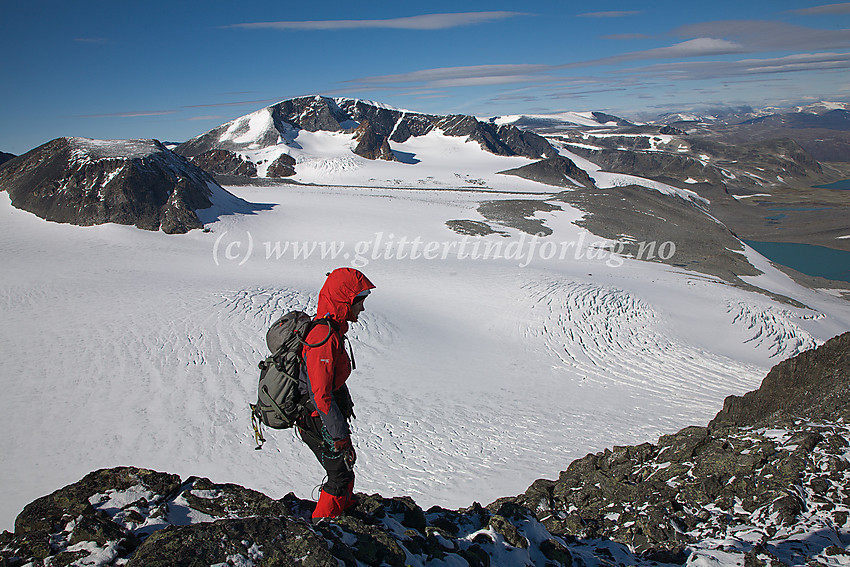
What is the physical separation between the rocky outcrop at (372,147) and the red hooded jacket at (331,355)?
69.4 m

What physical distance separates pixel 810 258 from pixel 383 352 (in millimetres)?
46592

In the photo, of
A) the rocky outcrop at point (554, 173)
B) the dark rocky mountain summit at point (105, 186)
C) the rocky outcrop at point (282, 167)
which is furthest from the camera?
the rocky outcrop at point (554, 173)

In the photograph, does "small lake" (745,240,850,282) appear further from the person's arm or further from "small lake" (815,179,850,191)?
"small lake" (815,179,850,191)

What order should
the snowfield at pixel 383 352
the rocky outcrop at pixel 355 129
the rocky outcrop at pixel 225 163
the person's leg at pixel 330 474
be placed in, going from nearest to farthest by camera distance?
the person's leg at pixel 330 474
the snowfield at pixel 383 352
the rocky outcrop at pixel 225 163
the rocky outcrop at pixel 355 129

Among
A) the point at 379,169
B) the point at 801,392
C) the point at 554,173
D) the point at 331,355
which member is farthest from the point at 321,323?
the point at 554,173

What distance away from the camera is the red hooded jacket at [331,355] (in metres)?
3.59

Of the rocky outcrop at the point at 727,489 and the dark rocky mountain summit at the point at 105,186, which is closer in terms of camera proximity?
the rocky outcrop at the point at 727,489

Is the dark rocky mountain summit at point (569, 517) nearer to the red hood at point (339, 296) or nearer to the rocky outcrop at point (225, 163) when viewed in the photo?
the red hood at point (339, 296)

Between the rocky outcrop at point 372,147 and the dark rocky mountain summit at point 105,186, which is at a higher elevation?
the rocky outcrop at point 372,147

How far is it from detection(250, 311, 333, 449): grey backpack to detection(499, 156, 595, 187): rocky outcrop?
193 feet

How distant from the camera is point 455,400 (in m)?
11.9

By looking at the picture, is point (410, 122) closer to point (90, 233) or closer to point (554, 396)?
point (90, 233)

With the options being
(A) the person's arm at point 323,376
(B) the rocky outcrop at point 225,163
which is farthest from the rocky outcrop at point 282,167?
(A) the person's arm at point 323,376

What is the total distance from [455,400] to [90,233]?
1768 centimetres
